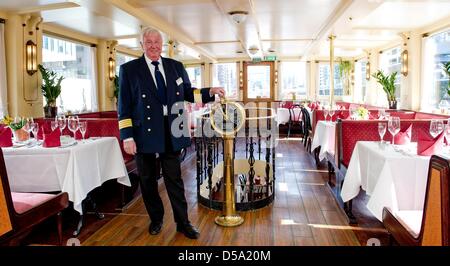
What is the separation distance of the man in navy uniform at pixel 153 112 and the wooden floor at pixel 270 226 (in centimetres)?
29

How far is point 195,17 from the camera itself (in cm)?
642

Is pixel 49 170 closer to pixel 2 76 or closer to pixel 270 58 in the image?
pixel 2 76

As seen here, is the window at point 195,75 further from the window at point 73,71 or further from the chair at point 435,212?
the chair at point 435,212

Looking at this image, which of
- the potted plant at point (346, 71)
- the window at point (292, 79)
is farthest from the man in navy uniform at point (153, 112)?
the potted plant at point (346, 71)

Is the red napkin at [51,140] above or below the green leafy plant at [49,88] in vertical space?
below

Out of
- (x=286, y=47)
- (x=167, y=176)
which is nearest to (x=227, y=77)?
(x=286, y=47)

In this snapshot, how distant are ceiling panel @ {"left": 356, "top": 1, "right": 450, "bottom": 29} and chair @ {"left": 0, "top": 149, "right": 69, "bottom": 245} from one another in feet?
17.2

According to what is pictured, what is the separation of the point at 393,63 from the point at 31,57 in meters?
8.52

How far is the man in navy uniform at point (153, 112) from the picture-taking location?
2.61 metres

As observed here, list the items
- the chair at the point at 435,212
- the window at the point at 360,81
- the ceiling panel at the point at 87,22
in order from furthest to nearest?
the window at the point at 360,81
the ceiling panel at the point at 87,22
the chair at the point at 435,212

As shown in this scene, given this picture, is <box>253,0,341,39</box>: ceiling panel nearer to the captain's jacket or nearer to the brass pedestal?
the brass pedestal

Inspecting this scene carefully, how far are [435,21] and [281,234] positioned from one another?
5791 millimetres

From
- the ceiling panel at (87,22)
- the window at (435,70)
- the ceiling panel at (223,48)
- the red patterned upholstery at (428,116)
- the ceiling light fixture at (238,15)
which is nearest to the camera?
the red patterned upholstery at (428,116)
